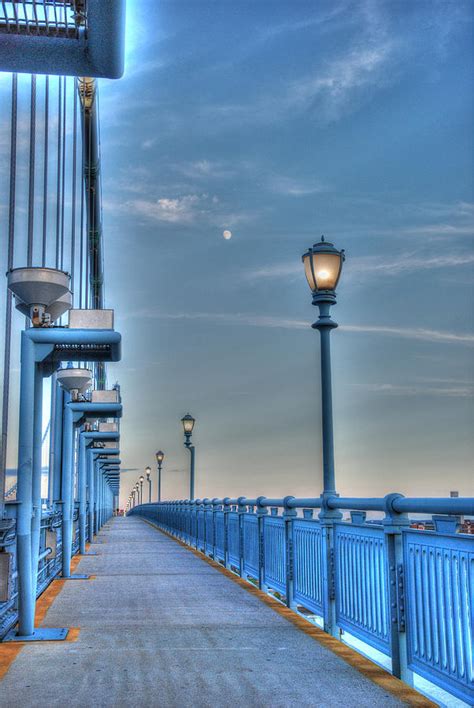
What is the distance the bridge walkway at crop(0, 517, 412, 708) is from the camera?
5512mm

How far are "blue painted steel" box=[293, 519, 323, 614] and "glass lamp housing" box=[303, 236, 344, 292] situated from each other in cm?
250

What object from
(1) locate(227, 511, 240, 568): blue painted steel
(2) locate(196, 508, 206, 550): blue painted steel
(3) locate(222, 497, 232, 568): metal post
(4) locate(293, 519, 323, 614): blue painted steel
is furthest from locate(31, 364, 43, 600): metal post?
(2) locate(196, 508, 206, 550): blue painted steel

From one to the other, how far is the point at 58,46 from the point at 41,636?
5419mm

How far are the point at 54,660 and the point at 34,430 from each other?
7.87 feet

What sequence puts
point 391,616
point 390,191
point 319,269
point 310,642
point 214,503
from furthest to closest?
point 390,191
point 214,503
point 319,269
point 310,642
point 391,616

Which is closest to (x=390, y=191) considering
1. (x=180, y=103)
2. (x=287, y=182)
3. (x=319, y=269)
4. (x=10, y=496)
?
(x=287, y=182)

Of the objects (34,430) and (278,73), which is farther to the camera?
(278,73)

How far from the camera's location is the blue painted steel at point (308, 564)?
810 centimetres

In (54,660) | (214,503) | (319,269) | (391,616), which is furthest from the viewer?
(214,503)

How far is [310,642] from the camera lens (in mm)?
7391

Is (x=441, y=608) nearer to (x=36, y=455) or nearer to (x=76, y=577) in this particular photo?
(x=36, y=455)

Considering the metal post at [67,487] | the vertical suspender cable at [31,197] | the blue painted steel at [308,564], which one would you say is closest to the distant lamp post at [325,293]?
the blue painted steel at [308,564]

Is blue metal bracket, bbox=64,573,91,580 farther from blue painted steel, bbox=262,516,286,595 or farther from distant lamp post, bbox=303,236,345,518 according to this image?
distant lamp post, bbox=303,236,345,518

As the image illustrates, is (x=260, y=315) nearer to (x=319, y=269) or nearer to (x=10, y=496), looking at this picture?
(x=10, y=496)
